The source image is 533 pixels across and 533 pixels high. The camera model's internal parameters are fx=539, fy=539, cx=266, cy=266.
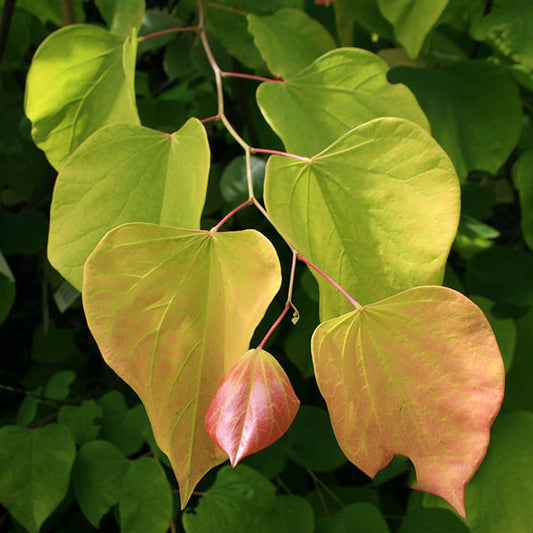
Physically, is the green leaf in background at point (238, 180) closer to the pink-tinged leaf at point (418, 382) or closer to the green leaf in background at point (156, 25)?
the green leaf in background at point (156, 25)

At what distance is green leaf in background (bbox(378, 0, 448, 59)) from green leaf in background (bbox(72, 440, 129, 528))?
16.0 inches

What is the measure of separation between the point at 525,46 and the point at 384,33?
0.12 m

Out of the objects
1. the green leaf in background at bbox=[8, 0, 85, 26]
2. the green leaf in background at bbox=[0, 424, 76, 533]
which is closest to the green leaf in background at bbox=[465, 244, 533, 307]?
the green leaf in background at bbox=[0, 424, 76, 533]

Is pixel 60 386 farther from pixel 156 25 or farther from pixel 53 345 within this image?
pixel 156 25

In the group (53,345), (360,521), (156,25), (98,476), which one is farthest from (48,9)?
(360,521)

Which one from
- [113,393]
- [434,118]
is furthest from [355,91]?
[113,393]

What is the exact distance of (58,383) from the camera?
56 centimetres

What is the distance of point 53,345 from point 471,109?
0.56 m

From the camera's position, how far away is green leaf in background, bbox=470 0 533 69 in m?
0.43

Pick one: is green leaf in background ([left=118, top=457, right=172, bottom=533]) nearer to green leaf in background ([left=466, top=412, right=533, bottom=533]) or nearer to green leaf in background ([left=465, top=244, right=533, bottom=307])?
green leaf in background ([left=466, top=412, right=533, bottom=533])

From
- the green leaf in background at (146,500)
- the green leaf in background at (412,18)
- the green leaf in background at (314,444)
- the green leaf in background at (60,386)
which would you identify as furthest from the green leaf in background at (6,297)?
the green leaf in background at (412,18)

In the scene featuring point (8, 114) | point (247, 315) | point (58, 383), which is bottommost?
point (58, 383)

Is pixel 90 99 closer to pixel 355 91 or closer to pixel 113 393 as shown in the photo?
pixel 355 91

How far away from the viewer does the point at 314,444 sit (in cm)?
55
